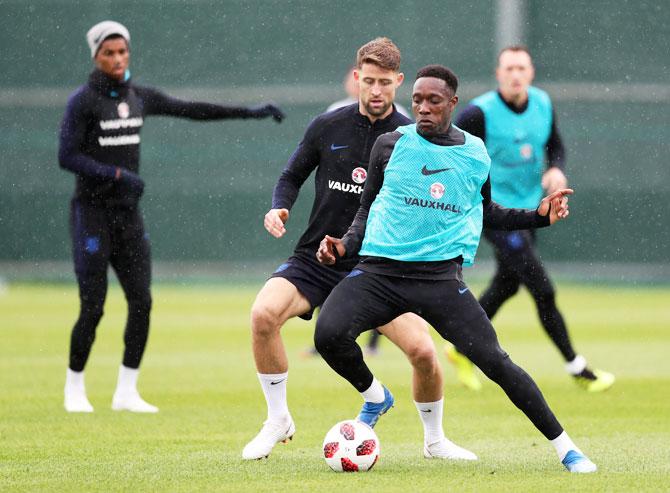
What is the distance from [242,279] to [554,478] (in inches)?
696

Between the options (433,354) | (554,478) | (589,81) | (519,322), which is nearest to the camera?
(554,478)

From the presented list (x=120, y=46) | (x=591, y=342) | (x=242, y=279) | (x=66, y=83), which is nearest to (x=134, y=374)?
(x=120, y=46)

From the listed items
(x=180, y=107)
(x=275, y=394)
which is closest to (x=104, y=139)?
(x=180, y=107)

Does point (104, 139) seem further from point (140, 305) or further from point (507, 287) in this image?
point (507, 287)

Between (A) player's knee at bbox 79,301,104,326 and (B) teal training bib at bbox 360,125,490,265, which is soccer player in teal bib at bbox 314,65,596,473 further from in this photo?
(A) player's knee at bbox 79,301,104,326

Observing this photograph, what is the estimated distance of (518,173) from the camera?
10875 millimetres

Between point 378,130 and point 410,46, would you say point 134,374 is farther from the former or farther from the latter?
point 410,46

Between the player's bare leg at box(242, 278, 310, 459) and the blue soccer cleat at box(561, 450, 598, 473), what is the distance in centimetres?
155

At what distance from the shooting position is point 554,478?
6.61 metres

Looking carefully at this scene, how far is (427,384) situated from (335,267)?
87 cm

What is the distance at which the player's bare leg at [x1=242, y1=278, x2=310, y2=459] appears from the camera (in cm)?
738

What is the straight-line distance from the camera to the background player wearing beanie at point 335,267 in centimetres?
737

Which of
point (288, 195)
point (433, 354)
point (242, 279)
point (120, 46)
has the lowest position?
point (242, 279)

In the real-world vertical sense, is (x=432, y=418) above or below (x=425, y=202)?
below
